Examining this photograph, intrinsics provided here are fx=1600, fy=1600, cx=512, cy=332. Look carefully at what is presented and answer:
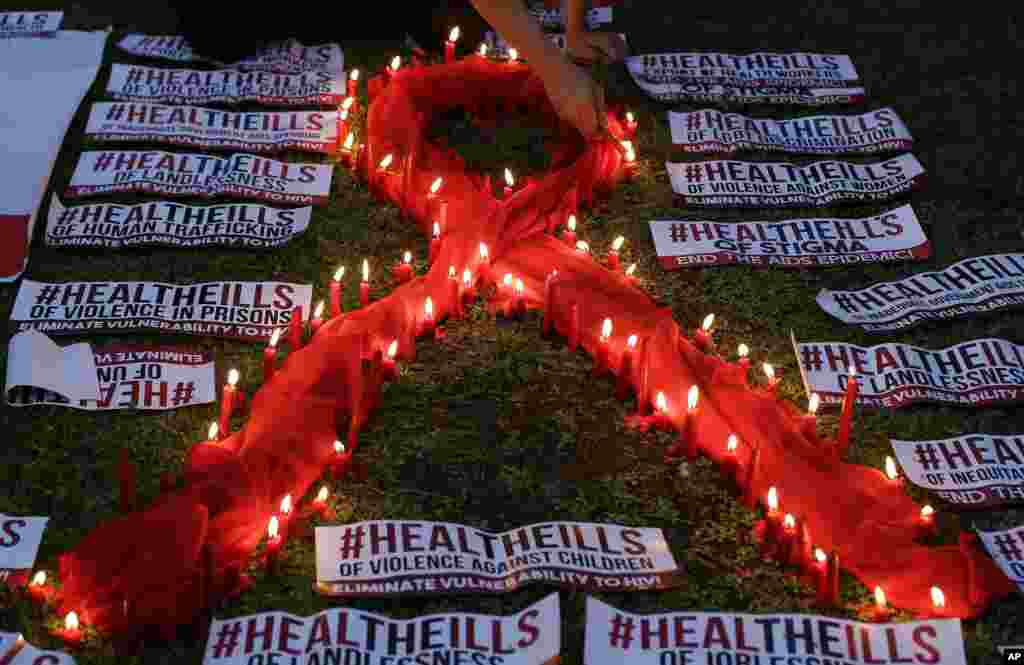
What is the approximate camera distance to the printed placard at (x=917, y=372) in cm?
455

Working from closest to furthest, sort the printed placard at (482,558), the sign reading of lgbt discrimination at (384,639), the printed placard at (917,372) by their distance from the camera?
the sign reading of lgbt discrimination at (384,639), the printed placard at (482,558), the printed placard at (917,372)

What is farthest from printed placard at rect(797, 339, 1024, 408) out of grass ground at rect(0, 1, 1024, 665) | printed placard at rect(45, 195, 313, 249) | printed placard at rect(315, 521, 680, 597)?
printed placard at rect(45, 195, 313, 249)

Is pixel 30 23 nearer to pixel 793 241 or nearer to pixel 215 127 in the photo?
pixel 215 127

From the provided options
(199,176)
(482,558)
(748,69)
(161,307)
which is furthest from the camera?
(748,69)

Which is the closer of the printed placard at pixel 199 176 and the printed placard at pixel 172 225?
the printed placard at pixel 172 225

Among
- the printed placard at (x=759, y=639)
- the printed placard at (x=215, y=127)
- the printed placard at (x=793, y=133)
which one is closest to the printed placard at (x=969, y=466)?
the printed placard at (x=759, y=639)

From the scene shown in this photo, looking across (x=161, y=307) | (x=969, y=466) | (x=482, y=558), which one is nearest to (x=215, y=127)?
(x=161, y=307)

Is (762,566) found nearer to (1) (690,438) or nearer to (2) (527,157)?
(1) (690,438)

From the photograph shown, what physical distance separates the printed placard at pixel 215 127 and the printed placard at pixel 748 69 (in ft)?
4.24

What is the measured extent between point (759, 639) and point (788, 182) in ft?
7.44

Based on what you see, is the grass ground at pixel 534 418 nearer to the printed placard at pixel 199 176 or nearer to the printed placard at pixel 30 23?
the printed placard at pixel 199 176

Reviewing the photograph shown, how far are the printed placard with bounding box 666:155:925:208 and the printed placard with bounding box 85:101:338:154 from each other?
1.29 m

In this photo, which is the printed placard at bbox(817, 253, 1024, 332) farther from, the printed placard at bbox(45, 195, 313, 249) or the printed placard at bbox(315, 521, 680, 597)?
the printed placard at bbox(45, 195, 313, 249)

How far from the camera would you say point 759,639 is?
3742 mm
